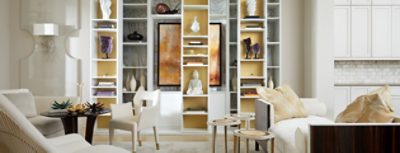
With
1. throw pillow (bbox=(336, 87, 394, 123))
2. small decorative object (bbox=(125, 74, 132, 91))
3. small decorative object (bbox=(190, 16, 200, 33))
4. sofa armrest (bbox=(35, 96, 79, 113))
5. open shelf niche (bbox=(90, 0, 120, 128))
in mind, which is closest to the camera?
throw pillow (bbox=(336, 87, 394, 123))

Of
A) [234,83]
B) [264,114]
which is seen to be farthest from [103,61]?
[264,114]

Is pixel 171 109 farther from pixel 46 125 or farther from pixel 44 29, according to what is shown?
pixel 44 29

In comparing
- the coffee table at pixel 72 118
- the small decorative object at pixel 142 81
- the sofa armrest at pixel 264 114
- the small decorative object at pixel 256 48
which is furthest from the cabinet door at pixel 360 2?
the coffee table at pixel 72 118

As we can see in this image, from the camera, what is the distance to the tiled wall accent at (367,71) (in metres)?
6.57

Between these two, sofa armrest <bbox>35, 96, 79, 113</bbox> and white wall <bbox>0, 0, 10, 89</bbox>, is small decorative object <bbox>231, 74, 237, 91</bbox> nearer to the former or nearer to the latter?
sofa armrest <bbox>35, 96, 79, 113</bbox>

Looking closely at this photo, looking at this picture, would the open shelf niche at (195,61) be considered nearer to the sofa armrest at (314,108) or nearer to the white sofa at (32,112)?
the sofa armrest at (314,108)

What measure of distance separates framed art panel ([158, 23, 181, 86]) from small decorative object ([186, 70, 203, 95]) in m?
0.32

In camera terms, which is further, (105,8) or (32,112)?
(105,8)

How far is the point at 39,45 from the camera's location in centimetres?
636

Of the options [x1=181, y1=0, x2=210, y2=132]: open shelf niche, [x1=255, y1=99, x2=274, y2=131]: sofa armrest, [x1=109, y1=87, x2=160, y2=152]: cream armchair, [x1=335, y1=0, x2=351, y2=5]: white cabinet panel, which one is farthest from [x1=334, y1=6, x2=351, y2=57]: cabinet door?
[x1=109, y1=87, x2=160, y2=152]: cream armchair

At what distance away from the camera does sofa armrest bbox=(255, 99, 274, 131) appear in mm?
4141

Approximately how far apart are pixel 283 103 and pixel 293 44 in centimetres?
216

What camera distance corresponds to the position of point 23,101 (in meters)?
4.62

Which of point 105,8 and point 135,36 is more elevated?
point 105,8
